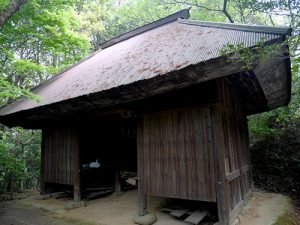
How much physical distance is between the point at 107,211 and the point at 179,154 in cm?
301

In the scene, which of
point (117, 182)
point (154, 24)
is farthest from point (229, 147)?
point (154, 24)

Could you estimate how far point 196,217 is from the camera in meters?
5.25

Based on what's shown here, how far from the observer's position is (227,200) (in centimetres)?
487

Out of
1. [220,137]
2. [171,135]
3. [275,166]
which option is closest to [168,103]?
[171,135]

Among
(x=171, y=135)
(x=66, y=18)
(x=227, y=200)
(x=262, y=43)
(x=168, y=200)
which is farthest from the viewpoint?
(x=66, y=18)

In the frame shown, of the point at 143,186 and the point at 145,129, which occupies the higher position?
the point at 145,129

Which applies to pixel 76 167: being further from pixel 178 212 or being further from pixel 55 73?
Result: pixel 55 73

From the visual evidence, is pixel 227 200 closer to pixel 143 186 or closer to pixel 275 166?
pixel 143 186

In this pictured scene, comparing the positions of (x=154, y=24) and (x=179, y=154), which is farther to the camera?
(x=154, y=24)

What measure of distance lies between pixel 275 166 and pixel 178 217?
19.0 feet

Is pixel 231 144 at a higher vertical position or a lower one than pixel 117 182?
higher

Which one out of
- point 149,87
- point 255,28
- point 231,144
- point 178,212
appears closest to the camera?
point 255,28

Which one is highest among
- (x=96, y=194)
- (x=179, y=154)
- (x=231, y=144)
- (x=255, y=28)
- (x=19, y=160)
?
(x=255, y=28)

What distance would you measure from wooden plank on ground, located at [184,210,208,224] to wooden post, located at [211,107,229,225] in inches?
21.8
